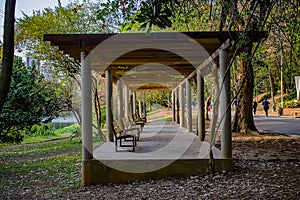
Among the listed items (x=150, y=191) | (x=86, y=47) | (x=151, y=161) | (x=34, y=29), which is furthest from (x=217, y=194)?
(x=34, y=29)

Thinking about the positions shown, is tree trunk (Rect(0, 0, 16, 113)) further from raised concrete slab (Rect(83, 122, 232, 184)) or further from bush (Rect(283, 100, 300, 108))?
bush (Rect(283, 100, 300, 108))

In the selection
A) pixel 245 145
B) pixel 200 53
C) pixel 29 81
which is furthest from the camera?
pixel 29 81

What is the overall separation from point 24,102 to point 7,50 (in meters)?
12.1

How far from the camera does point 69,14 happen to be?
45.8 feet

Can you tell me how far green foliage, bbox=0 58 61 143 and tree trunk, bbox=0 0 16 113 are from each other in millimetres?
11199

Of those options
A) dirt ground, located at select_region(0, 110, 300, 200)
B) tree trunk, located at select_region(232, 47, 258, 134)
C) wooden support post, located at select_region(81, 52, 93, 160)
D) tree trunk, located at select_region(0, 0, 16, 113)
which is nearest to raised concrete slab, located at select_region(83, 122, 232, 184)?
dirt ground, located at select_region(0, 110, 300, 200)

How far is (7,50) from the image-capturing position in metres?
3.03

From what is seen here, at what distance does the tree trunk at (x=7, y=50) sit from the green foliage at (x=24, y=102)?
11.2 m

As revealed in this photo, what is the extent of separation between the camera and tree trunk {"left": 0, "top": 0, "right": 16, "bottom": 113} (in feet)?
9.82

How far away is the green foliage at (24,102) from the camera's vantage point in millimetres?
13742

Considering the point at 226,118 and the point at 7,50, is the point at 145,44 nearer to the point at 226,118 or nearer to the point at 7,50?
the point at 226,118

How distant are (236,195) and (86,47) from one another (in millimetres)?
3860

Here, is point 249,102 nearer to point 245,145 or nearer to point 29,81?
point 245,145

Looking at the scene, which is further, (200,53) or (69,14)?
(69,14)
